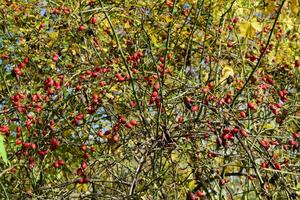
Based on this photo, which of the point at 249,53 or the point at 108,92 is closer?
the point at 108,92

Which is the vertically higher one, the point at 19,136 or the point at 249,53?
the point at 249,53

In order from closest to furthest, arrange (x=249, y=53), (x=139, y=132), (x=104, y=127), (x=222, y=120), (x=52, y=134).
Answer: (x=222, y=120) < (x=139, y=132) < (x=52, y=134) < (x=104, y=127) < (x=249, y=53)

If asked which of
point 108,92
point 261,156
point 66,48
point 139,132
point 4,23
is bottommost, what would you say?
point 261,156

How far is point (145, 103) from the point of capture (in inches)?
120

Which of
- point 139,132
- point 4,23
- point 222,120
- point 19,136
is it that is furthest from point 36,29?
point 222,120

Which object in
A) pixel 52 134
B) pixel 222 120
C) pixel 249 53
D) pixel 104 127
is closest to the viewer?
pixel 222 120

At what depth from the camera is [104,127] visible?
12.4 ft

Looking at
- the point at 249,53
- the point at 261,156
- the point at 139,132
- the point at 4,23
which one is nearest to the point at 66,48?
the point at 4,23

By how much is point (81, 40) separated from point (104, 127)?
0.66 meters

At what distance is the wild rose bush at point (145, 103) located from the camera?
2812 mm

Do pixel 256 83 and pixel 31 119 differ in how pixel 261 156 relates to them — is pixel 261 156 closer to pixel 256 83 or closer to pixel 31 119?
pixel 256 83

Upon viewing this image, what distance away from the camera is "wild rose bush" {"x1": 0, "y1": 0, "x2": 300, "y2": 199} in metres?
2.81

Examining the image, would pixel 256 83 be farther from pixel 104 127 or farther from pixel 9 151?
pixel 9 151

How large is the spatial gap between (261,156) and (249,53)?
1.53 metres
